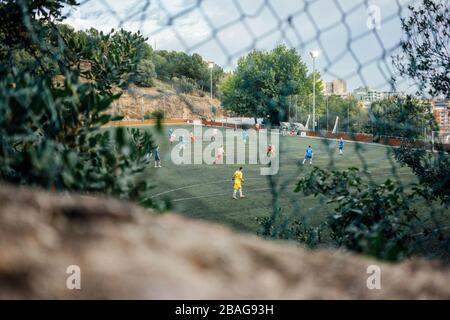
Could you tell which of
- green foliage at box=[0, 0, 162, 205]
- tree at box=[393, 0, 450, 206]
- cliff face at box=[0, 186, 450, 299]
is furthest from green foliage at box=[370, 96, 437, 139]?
cliff face at box=[0, 186, 450, 299]

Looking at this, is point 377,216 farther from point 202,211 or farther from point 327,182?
point 202,211

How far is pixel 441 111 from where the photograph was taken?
4.43 meters

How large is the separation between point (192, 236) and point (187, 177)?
12.7 m

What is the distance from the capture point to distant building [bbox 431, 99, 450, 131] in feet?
13.8

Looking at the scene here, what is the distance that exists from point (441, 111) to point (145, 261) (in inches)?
180

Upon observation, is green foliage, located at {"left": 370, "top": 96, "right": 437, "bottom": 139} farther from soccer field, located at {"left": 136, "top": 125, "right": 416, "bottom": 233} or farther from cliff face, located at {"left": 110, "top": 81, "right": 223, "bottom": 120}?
cliff face, located at {"left": 110, "top": 81, "right": 223, "bottom": 120}

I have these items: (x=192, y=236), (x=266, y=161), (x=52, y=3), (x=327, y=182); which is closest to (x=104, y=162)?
(x=192, y=236)

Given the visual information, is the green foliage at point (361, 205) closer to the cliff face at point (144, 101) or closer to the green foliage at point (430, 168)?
the green foliage at point (430, 168)

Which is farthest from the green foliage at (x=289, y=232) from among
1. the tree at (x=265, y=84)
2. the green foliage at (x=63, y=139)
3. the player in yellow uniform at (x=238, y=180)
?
the player in yellow uniform at (x=238, y=180)

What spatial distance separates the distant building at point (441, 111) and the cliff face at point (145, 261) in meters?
3.96

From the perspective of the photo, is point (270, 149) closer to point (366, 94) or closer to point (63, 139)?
point (366, 94)

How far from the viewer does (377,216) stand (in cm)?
196

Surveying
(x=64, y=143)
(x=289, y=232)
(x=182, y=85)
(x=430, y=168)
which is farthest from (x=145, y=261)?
(x=430, y=168)

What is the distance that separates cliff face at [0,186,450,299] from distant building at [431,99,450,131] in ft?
13.0
